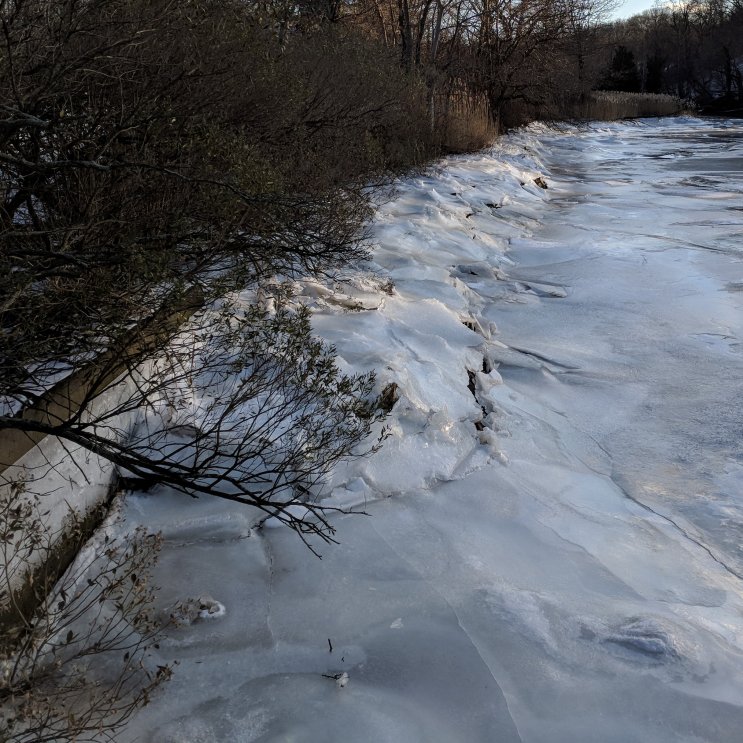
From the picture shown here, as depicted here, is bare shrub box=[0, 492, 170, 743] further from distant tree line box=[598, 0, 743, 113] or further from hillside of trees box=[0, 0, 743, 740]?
distant tree line box=[598, 0, 743, 113]

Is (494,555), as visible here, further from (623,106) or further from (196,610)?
(623,106)

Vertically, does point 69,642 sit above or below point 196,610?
above

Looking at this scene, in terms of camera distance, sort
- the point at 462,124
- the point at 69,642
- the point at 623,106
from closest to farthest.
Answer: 1. the point at 69,642
2. the point at 462,124
3. the point at 623,106

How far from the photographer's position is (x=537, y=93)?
2003 centimetres

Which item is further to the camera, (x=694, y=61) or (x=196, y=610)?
(x=694, y=61)

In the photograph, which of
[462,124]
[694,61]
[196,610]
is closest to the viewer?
[196,610]

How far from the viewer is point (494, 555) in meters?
3.10

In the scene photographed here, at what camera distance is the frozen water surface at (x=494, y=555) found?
2.35m

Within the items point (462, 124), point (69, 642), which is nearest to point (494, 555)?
point (69, 642)

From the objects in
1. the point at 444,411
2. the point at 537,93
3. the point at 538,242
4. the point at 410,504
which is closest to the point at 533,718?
the point at 410,504

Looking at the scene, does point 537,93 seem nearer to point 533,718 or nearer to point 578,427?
point 578,427

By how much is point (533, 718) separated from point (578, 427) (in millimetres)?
2376

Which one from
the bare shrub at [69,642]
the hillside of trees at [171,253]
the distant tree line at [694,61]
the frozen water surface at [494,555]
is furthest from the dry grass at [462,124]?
the distant tree line at [694,61]

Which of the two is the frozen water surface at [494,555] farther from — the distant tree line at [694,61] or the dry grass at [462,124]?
the distant tree line at [694,61]
